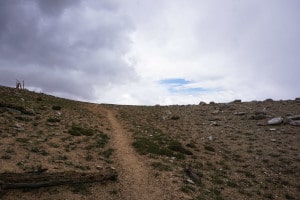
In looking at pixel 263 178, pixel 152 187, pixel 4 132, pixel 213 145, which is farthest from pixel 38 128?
pixel 263 178

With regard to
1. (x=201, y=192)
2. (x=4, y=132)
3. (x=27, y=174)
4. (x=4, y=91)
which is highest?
(x=4, y=91)

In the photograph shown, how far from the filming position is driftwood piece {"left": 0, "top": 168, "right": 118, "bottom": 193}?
1494 cm

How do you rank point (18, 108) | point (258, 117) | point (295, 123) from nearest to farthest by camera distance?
point (18, 108) < point (295, 123) < point (258, 117)

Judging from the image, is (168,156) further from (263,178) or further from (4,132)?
(4,132)

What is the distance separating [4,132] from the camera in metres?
23.2

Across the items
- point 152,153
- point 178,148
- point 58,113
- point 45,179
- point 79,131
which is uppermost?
point 58,113

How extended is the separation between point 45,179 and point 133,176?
17.9 ft

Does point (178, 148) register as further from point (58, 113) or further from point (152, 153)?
point (58, 113)

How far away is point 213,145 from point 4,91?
29569 millimetres

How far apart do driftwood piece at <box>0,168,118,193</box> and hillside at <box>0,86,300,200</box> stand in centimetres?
19

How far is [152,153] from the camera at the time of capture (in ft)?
77.7

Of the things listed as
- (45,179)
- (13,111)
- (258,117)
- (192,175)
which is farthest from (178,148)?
(13,111)

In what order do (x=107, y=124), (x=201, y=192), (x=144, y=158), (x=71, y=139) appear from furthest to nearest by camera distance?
(x=107, y=124) < (x=71, y=139) < (x=144, y=158) < (x=201, y=192)

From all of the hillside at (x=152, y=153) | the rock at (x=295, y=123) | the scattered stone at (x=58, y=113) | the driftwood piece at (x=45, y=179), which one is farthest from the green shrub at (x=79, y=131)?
the rock at (x=295, y=123)
